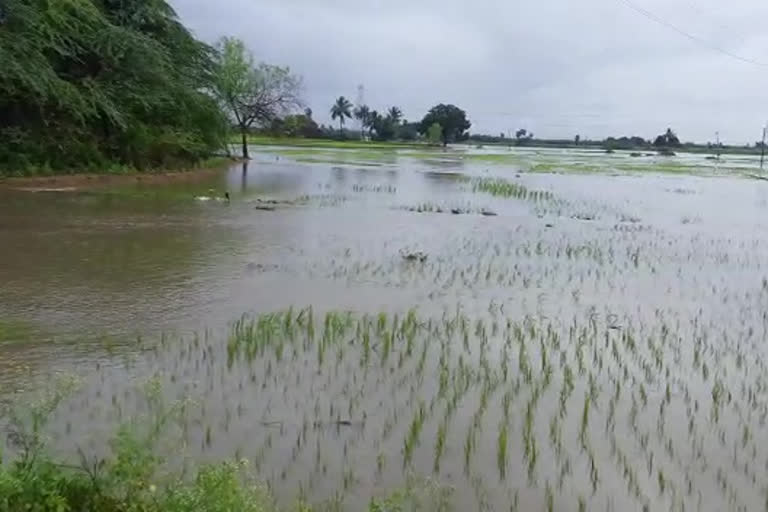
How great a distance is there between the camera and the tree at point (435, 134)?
93.8m

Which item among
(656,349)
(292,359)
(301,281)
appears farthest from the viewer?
(301,281)

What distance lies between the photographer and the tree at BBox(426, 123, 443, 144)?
93750 mm

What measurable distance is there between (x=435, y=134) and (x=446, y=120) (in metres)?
6.60

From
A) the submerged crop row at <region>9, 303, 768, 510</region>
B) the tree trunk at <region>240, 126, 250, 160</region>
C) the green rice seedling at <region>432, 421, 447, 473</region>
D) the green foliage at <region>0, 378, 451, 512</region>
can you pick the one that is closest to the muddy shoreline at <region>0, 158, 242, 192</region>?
the tree trunk at <region>240, 126, 250, 160</region>

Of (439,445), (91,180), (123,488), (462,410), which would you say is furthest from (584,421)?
(91,180)

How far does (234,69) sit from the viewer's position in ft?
141

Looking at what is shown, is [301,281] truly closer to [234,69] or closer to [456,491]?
[456,491]

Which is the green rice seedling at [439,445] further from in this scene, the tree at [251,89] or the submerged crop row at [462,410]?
the tree at [251,89]

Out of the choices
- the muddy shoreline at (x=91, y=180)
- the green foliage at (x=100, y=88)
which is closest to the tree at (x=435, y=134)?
the green foliage at (x=100, y=88)

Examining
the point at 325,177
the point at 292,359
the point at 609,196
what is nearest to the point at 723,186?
the point at 609,196

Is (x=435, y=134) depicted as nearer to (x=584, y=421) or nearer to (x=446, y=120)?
(x=446, y=120)

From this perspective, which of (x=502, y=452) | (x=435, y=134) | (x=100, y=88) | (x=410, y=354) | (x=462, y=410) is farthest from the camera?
(x=435, y=134)

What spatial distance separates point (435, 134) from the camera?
94000 mm

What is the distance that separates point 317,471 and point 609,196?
Result: 2268 centimetres
